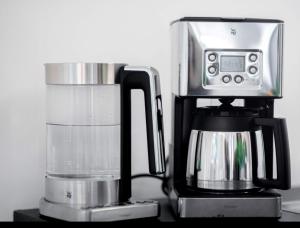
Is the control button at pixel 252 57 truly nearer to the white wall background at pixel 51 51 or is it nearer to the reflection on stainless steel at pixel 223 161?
the reflection on stainless steel at pixel 223 161

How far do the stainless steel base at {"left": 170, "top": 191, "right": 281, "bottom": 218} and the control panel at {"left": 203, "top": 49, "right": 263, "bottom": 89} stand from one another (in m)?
0.20

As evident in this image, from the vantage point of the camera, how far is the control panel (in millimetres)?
1054

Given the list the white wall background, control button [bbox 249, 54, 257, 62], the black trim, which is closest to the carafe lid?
the black trim

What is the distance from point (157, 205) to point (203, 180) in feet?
0.32

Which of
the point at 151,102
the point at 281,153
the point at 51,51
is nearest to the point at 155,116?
the point at 151,102

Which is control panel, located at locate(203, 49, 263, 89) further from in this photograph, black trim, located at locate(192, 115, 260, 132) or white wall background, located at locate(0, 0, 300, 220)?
white wall background, located at locate(0, 0, 300, 220)

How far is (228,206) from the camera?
1.05 meters

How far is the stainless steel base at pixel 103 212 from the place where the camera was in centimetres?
100

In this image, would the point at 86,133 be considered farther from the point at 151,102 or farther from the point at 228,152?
the point at 228,152

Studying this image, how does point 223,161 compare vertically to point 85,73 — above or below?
below

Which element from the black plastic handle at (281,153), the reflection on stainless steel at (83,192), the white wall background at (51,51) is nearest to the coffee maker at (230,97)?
the black plastic handle at (281,153)

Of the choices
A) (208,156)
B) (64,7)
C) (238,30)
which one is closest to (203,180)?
(208,156)

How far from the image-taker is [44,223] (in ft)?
3.39

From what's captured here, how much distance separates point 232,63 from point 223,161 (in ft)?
0.59
